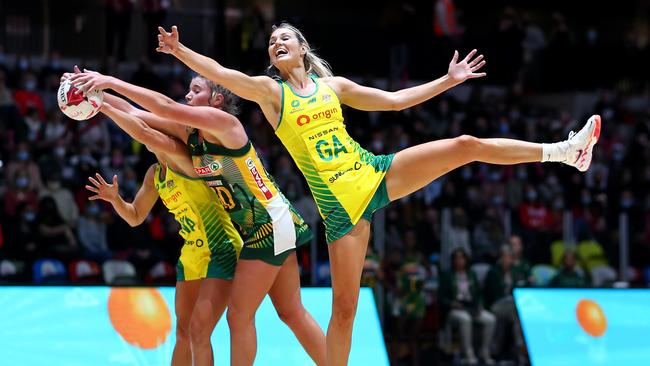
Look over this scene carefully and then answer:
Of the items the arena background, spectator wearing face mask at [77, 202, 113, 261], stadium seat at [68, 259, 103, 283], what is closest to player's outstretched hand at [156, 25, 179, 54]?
the arena background

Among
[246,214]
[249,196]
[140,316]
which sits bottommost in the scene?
[140,316]

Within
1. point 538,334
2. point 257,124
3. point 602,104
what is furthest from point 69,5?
point 538,334

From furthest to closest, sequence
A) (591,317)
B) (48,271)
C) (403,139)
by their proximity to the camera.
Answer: (403,139) < (48,271) < (591,317)

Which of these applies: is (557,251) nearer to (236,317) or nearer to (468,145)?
(468,145)

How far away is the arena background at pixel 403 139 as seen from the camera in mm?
12188

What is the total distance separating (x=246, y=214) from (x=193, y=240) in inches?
16.6

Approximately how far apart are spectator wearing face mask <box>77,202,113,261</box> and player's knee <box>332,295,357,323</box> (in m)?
6.46

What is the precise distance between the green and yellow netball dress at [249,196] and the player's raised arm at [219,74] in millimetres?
354

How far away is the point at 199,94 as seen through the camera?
A: 21.8 ft

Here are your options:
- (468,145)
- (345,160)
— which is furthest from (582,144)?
(345,160)

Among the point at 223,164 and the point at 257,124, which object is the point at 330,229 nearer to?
the point at 223,164

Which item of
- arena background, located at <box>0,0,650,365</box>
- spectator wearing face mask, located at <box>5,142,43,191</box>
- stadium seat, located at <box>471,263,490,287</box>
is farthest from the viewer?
spectator wearing face mask, located at <box>5,142,43,191</box>

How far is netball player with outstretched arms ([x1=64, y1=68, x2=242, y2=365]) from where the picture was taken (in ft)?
21.1

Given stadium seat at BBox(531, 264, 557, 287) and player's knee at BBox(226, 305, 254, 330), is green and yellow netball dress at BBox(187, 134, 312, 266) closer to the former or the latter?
player's knee at BBox(226, 305, 254, 330)
